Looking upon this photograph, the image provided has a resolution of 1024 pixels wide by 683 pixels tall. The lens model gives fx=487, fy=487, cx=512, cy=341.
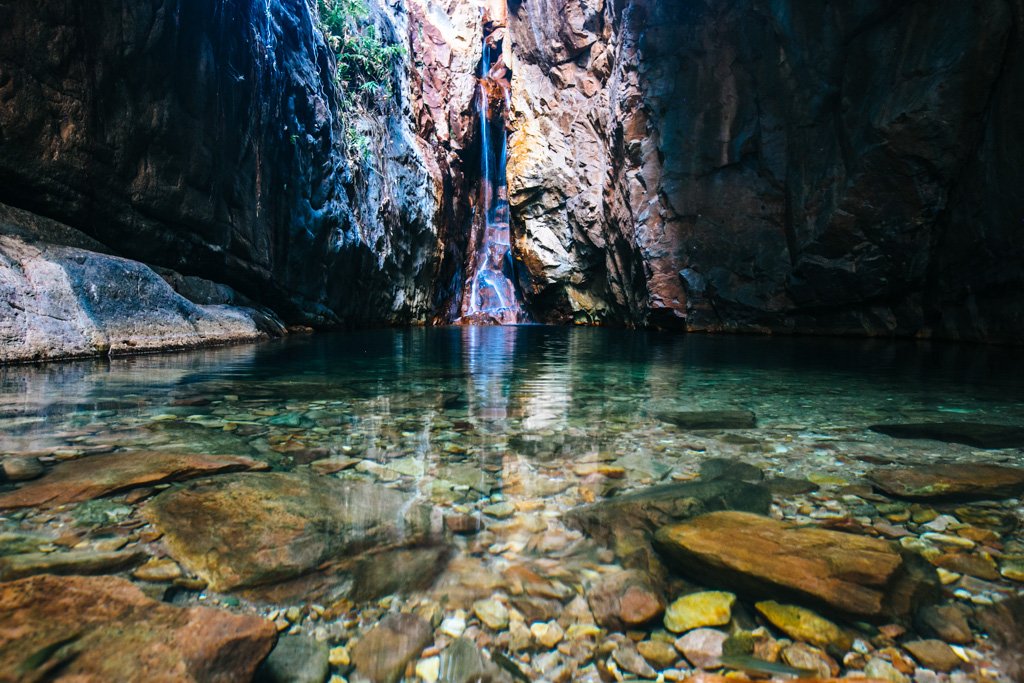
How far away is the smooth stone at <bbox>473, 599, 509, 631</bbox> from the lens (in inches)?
49.9

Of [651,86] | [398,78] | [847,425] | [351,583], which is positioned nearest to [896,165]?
[651,86]

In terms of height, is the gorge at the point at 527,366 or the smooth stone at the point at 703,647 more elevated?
the gorge at the point at 527,366

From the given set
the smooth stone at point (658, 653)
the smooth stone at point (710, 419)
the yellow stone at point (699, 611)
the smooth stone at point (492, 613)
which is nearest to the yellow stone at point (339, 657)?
A: the smooth stone at point (492, 613)

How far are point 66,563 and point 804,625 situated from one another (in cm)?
199

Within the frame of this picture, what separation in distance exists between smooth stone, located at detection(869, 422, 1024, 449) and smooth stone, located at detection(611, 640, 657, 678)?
285cm

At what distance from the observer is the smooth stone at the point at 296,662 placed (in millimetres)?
1056

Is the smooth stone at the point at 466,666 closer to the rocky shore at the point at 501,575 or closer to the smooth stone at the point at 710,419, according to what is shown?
the rocky shore at the point at 501,575

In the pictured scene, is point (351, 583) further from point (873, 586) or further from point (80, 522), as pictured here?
point (873, 586)

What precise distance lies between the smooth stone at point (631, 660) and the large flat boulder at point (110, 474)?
6.13 ft

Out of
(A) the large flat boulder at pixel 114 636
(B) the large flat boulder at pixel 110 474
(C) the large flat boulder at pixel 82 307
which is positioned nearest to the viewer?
(A) the large flat boulder at pixel 114 636

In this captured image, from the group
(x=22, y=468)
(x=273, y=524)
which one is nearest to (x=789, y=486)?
(x=273, y=524)

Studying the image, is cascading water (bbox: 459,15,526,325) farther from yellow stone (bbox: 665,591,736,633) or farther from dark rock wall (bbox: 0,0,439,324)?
yellow stone (bbox: 665,591,736,633)

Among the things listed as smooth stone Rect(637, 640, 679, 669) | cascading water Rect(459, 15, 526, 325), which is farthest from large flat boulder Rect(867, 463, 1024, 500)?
cascading water Rect(459, 15, 526, 325)

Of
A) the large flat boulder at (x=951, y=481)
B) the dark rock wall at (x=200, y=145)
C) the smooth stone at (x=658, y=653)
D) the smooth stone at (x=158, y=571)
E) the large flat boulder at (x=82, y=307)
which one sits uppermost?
the dark rock wall at (x=200, y=145)
